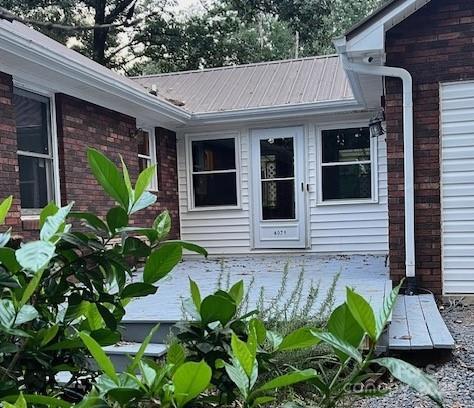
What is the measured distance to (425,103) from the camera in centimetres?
507

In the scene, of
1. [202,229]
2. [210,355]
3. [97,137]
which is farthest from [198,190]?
[210,355]

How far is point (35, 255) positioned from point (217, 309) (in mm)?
563

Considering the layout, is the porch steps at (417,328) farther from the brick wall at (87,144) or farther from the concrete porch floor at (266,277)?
the brick wall at (87,144)

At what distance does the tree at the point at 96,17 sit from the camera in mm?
14805

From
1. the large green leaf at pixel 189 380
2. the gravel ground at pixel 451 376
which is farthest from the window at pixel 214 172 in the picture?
the large green leaf at pixel 189 380

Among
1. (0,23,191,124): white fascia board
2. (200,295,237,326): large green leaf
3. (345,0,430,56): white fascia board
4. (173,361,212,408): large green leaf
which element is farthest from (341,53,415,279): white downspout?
(173,361,212,408): large green leaf

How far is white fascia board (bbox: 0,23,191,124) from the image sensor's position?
4.55 meters

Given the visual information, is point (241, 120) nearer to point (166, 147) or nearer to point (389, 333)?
point (166, 147)

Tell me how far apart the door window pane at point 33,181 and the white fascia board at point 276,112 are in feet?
10.3

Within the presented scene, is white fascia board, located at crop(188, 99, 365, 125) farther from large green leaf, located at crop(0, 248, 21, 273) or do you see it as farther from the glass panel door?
large green leaf, located at crop(0, 248, 21, 273)

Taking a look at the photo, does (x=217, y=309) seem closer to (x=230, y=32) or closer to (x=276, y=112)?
(x=276, y=112)

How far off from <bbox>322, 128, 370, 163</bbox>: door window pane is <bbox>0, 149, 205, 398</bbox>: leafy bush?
286 inches

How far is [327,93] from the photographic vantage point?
818cm

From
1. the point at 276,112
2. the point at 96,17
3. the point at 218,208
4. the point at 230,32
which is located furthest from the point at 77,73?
the point at 96,17
